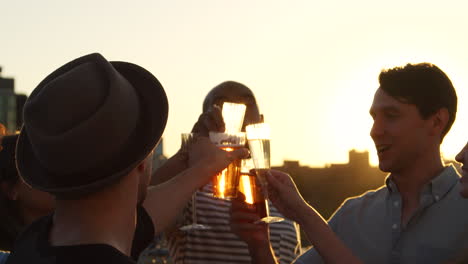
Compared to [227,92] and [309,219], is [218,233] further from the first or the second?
[309,219]

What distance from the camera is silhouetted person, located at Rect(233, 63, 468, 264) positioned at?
4.39 metres

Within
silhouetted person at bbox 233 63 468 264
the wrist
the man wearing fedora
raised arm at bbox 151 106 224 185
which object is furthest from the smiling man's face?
the man wearing fedora

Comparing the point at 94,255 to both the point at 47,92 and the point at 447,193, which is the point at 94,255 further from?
the point at 447,193

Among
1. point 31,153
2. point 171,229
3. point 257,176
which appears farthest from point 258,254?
point 31,153

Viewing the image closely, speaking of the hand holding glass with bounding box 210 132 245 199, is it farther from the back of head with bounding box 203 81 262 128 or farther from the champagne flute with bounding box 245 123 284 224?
the back of head with bounding box 203 81 262 128

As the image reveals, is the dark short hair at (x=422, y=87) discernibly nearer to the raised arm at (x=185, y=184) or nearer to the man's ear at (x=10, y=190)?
the raised arm at (x=185, y=184)

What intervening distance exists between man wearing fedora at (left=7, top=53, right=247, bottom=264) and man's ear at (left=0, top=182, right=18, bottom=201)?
186 centimetres

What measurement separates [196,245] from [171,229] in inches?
8.5

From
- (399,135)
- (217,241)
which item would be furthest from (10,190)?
(399,135)

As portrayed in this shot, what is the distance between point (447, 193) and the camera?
4.49 meters

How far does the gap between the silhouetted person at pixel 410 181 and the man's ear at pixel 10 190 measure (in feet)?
4.42

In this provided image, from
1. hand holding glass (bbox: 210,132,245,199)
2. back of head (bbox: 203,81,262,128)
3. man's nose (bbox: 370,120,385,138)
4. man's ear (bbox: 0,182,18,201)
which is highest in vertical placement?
back of head (bbox: 203,81,262,128)

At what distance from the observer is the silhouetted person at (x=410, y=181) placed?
4.39m

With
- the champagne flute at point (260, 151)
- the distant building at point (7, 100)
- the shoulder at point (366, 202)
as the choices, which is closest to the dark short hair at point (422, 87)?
the shoulder at point (366, 202)
